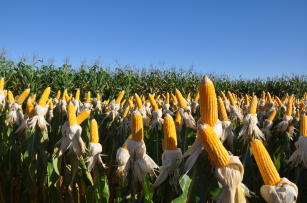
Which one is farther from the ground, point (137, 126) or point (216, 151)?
point (137, 126)

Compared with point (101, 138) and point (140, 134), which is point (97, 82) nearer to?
point (101, 138)

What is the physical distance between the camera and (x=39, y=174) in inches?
103

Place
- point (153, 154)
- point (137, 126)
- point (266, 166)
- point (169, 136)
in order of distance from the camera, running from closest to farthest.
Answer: point (266, 166)
point (169, 136)
point (137, 126)
point (153, 154)

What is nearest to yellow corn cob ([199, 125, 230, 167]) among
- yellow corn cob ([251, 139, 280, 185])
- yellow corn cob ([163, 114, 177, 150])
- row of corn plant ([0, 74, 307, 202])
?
row of corn plant ([0, 74, 307, 202])

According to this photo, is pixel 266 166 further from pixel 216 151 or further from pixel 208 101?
pixel 208 101

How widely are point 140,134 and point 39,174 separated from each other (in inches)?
61.1

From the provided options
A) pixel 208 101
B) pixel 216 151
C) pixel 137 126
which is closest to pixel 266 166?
pixel 216 151

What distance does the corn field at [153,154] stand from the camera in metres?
1.07

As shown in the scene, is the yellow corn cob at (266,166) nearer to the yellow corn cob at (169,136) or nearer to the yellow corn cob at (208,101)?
the yellow corn cob at (208,101)

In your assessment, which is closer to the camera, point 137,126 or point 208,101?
point 208,101

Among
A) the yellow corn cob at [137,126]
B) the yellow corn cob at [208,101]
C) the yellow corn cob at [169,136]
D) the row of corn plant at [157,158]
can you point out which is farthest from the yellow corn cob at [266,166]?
the yellow corn cob at [137,126]

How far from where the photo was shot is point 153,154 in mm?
2400

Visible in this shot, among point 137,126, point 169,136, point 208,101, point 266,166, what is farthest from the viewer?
point 137,126

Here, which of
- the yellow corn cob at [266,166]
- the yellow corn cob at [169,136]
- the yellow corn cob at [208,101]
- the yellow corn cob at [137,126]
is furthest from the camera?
the yellow corn cob at [137,126]
